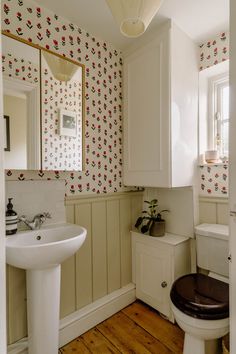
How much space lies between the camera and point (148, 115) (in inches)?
68.6

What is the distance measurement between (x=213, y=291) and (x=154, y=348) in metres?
0.61

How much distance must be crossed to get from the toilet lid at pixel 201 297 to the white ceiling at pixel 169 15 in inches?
72.4

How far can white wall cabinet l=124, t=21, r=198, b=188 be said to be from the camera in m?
1.59

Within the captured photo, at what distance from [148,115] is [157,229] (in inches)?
38.1

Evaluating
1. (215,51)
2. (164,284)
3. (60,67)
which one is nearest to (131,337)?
(164,284)

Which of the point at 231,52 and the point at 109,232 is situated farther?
the point at 109,232

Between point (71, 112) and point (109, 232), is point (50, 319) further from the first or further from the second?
point (71, 112)

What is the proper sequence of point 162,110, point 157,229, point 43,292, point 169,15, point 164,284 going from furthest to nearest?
point 157,229 < point 164,284 < point 162,110 < point 169,15 < point 43,292

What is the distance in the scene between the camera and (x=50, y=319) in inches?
49.8

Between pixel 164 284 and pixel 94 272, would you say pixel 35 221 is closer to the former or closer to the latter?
pixel 94 272

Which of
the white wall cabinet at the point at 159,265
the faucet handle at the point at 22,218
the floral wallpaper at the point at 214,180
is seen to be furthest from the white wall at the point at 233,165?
the faucet handle at the point at 22,218

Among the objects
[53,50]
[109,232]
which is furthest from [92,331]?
[53,50]

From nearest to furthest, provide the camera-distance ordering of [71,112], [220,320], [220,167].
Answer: [220,320]
[71,112]
[220,167]

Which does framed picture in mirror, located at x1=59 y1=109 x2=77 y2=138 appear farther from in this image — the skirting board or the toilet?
the skirting board
